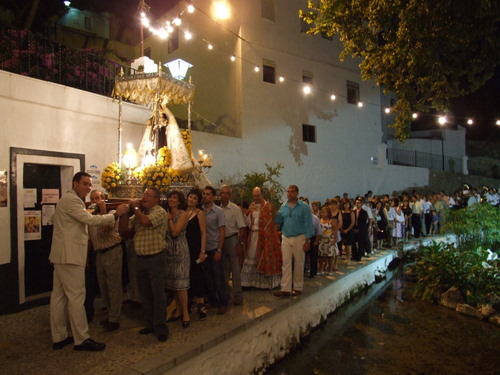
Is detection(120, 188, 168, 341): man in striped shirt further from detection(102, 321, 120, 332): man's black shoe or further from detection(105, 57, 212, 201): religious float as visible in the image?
detection(105, 57, 212, 201): religious float

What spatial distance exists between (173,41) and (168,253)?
1426cm

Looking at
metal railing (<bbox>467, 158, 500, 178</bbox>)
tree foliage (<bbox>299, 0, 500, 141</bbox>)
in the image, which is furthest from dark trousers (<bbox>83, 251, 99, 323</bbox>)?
metal railing (<bbox>467, 158, 500, 178</bbox>)

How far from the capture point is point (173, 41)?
1688cm

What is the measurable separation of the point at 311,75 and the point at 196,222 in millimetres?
13297

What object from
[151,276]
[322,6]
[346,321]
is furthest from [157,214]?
[322,6]

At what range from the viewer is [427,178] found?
23.5 m

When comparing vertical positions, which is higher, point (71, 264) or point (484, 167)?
point (484, 167)

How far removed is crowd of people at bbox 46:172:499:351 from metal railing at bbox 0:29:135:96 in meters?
3.25

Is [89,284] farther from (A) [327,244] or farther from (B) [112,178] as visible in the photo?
(A) [327,244]

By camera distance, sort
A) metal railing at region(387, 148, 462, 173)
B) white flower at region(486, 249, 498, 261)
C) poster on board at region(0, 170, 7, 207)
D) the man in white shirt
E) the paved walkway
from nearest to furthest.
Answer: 1. the paved walkway
2. poster on board at region(0, 170, 7, 207)
3. the man in white shirt
4. white flower at region(486, 249, 498, 261)
5. metal railing at region(387, 148, 462, 173)

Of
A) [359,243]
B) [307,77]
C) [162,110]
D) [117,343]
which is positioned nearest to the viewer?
[117,343]

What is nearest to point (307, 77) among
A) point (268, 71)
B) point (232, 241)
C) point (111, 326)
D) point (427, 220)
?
point (268, 71)

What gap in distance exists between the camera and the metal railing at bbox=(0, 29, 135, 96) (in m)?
6.55

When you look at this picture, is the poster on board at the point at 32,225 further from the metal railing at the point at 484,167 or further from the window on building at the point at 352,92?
the metal railing at the point at 484,167
